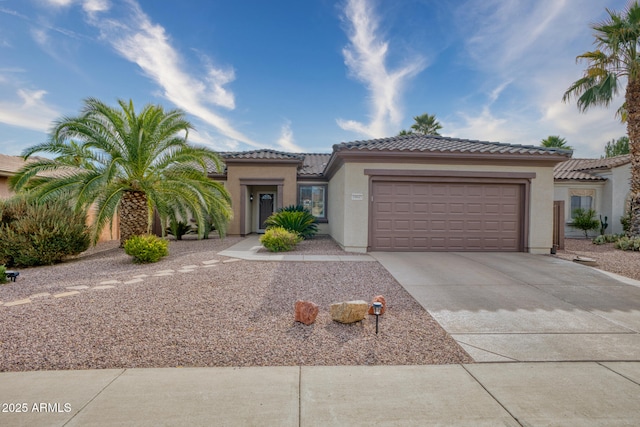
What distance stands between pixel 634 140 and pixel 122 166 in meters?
20.2

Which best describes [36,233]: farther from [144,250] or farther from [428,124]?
[428,124]

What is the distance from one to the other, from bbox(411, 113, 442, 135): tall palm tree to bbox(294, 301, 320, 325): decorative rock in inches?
1150

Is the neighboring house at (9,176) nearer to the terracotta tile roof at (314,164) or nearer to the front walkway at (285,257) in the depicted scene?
the front walkway at (285,257)

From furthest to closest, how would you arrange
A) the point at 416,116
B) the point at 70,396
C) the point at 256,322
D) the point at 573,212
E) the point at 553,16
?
the point at 416,116
the point at 573,212
the point at 553,16
the point at 256,322
the point at 70,396

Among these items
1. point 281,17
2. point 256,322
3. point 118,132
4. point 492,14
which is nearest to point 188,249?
point 118,132

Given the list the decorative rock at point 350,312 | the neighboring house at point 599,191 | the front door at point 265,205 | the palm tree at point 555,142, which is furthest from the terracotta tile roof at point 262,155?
the palm tree at point 555,142

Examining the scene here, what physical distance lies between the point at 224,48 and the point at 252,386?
45.0 feet

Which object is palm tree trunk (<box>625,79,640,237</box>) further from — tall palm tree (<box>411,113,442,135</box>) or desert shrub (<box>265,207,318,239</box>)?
tall palm tree (<box>411,113,442,135</box>)

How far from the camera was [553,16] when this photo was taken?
985 centimetres

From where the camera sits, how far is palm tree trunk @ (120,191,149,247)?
10.4 metres

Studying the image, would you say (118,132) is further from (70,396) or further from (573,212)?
(573,212)

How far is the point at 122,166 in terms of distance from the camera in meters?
10.1

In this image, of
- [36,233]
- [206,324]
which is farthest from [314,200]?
[206,324]

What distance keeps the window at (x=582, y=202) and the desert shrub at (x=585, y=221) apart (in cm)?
63
